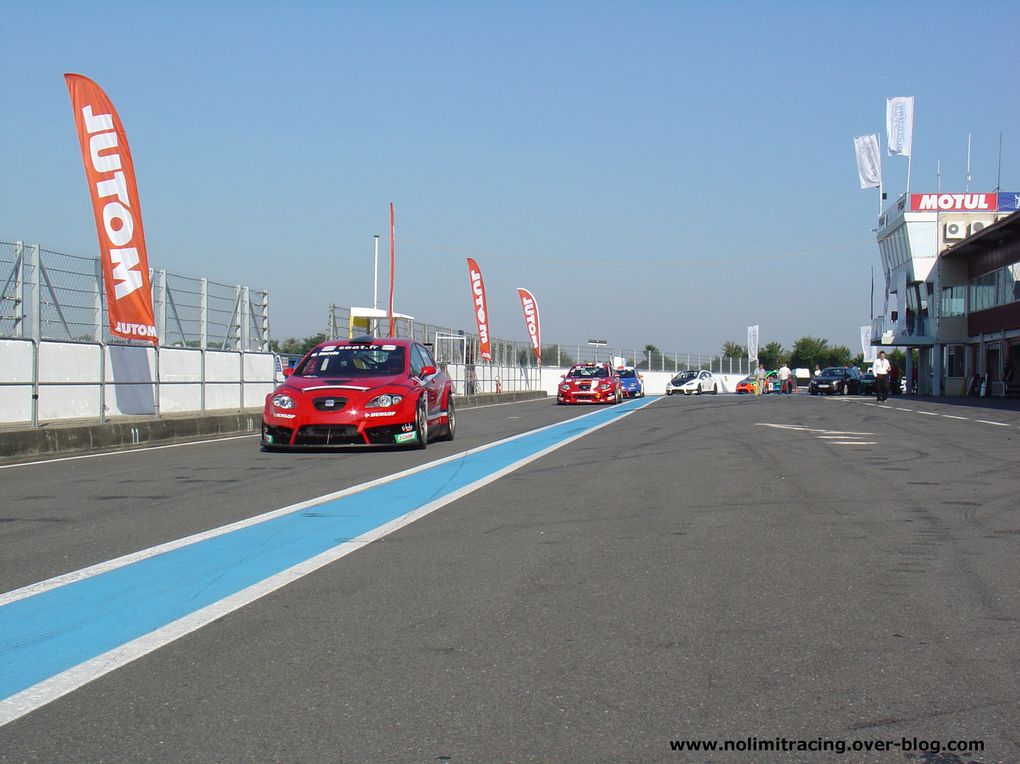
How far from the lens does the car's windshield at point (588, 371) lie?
35312 mm

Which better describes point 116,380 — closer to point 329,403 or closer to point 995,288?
point 329,403

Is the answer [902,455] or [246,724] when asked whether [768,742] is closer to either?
[246,724]

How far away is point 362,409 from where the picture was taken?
→ 1336 cm

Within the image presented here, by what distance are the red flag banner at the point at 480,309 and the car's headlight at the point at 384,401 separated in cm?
3147

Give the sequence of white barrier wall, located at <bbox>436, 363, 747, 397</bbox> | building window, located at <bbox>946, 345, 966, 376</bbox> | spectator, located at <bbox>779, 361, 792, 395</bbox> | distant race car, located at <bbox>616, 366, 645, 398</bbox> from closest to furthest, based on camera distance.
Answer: white barrier wall, located at <bbox>436, 363, 747, 397</bbox> → distant race car, located at <bbox>616, 366, 645, 398</bbox> → building window, located at <bbox>946, 345, 966, 376</bbox> → spectator, located at <bbox>779, 361, 792, 395</bbox>

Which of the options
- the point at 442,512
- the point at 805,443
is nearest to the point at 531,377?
the point at 805,443

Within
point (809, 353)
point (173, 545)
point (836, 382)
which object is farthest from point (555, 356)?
point (809, 353)

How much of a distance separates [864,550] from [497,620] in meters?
2.78

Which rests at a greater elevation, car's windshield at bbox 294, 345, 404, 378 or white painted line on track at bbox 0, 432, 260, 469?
car's windshield at bbox 294, 345, 404, 378

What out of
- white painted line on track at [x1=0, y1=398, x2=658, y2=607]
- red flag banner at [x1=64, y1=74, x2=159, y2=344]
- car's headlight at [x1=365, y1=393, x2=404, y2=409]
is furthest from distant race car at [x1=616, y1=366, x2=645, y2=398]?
white painted line on track at [x1=0, y1=398, x2=658, y2=607]

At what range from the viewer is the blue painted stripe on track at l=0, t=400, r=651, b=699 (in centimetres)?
423

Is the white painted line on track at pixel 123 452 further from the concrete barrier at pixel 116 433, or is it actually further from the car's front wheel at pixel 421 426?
the car's front wheel at pixel 421 426

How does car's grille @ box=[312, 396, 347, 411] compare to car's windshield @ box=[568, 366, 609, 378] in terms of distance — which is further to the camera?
car's windshield @ box=[568, 366, 609, 378]

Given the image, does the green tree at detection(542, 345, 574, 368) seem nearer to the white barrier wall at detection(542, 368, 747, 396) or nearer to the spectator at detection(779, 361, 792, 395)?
the white barrier wall at detection(542, 368, 747, 396)
